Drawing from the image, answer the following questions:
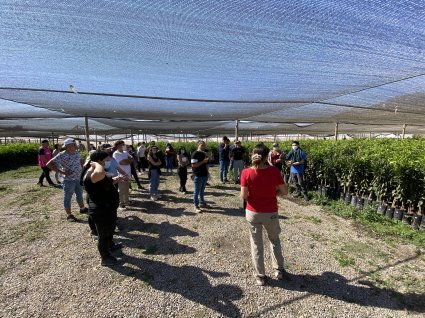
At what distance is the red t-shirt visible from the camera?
299 cm

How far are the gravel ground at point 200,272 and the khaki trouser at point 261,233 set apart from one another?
11.6 inches

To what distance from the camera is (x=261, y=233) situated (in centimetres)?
313

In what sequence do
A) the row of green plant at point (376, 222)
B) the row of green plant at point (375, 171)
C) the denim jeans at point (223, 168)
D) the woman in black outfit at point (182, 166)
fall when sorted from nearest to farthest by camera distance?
the row of green plant at point (376, 222) → the row of green plant at point (375, 171) → the woman in black outfit at point (182, 166) → the denim jeans at point (223, 168)

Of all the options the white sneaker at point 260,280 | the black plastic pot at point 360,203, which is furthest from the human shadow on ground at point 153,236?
the black plastic pot at point 360,203

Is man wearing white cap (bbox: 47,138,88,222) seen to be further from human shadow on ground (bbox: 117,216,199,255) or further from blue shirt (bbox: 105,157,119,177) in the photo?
human shadow on ground (bbox: 117,216,199,255)

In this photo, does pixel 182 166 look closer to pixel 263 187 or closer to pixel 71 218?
pixel 71 218

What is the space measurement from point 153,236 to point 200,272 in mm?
1578

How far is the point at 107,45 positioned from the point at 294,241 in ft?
14.9

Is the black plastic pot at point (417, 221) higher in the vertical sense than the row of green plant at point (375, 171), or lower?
lower

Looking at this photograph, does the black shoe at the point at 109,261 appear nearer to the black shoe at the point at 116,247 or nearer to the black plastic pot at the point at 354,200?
the black shoe at the point at 116,247

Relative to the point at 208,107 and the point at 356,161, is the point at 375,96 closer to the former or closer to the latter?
the point at 356,161

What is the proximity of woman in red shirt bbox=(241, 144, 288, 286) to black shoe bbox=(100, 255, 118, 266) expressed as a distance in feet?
7.06

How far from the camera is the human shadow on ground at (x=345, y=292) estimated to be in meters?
2.82

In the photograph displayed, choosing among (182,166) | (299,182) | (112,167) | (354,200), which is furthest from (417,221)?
(112,167)
